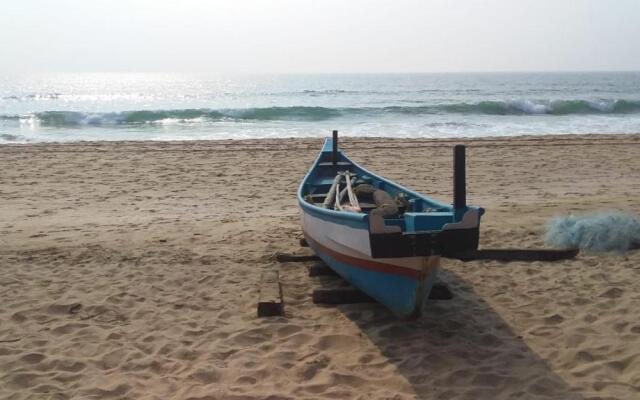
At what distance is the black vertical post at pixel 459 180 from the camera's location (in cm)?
445

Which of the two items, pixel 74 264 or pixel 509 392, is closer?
pixel 509 392

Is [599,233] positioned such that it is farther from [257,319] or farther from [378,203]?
[257,319]

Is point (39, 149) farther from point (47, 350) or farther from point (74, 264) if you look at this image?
point (47, 350)

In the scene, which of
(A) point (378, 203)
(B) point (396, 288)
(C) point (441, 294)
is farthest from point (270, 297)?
(A) point (378, 203)

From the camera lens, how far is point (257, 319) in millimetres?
5137

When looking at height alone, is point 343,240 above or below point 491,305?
above

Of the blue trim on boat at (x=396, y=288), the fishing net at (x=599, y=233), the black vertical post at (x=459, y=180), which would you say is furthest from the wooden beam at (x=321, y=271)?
the fishing net at (x=599, y=233)

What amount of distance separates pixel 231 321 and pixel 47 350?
1.43 m

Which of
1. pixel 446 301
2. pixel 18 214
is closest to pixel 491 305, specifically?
pixel 446 301

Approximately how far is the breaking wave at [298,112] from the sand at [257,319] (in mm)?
20934

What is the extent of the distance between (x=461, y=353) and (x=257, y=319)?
1.73 meters

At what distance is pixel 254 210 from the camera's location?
9656mm

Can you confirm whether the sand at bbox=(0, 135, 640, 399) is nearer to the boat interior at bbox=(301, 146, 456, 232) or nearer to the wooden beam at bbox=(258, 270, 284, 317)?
the wooden beam at bbox=(258, 270, 284, 317)

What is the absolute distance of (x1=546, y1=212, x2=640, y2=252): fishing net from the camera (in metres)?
6.77
